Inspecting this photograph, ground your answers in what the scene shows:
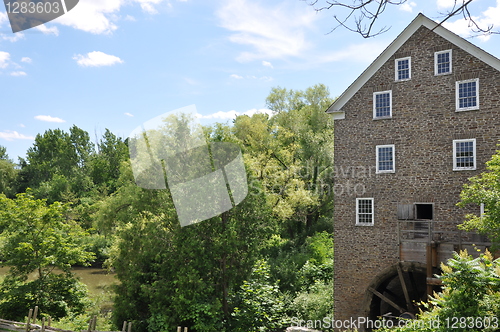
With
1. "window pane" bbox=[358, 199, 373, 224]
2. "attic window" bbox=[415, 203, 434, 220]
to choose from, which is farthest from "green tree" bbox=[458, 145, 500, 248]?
"window pane" bbox=[358, 199, 373, 224]

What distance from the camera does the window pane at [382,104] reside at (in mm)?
16656

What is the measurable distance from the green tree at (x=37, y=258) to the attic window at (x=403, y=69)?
50.1ft

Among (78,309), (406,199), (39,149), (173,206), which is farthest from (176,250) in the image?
(39,149)

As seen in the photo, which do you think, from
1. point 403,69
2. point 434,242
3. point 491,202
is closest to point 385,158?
point 403,69

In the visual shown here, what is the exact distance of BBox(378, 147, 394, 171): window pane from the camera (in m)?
16.5

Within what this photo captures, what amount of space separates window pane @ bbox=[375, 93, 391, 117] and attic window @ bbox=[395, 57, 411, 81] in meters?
0.84

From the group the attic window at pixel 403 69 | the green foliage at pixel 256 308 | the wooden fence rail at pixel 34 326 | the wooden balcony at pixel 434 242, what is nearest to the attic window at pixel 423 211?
the wooden balcony at pixel 434 242

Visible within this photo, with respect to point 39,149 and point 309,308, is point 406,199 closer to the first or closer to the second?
point 309,308

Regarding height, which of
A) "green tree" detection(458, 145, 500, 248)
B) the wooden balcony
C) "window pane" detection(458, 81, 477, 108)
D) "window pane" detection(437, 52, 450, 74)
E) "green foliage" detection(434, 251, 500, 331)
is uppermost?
"window pane" detection(437, 52, 450, 74)

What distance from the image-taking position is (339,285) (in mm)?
16906

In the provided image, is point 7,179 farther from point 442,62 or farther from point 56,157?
point 442,62

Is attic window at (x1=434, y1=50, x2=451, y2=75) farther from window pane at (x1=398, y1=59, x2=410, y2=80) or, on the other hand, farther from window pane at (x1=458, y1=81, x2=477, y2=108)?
window pane at (x1=398, y1=59, x2=410, y2=80)

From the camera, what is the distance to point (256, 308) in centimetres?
1747

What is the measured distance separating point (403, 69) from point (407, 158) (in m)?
3.57
